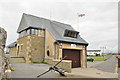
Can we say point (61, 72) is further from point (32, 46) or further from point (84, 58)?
point (84, 58)

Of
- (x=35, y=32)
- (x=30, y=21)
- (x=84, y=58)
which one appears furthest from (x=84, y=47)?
(x=30, y=21)

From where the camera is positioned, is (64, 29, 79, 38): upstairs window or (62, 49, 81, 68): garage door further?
(64, 29, 79, 38): upstairs window

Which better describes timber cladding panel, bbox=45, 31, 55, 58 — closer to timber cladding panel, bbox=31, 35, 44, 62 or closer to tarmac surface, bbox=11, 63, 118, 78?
timber cladding panel, bbox=31, 35, 44, 62

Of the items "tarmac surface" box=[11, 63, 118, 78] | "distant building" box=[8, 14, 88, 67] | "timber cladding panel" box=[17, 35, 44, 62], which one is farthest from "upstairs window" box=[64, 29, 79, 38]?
"tarmac surface" box=[11, 63, 118, 78]

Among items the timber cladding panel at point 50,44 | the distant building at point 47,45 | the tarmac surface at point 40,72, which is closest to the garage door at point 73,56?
the distant building at point 47,45

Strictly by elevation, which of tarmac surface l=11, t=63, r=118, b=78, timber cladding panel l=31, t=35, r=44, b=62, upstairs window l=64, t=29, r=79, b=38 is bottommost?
tarmac surface l=11, t=63, r=118, b=78

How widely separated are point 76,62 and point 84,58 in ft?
5.73

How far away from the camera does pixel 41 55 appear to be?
55.5ft

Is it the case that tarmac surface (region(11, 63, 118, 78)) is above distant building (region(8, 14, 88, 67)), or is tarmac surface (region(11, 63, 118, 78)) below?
below

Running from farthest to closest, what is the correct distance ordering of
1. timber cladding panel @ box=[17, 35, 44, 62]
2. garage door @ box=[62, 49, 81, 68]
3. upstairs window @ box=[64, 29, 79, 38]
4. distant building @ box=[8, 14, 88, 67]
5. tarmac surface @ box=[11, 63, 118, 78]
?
1. upstairs window @ box=[64, 29, 79, 38]
2. garage door @ box=[62, 49, 81, 68]
3. timber cladding panel @ box=[17, 35, 44, 62]
4. distant building @ box=[8, 14, 88, 67]
5. tarmac surface @ box=[11, 63, 118, 78]

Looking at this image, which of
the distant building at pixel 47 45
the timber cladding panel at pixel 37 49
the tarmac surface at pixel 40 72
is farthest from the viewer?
the timber cladding panel at pixel 37 49

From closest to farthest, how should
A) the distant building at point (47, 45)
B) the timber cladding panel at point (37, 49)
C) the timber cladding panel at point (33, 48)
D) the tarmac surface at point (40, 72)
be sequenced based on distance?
1. the tarmac surface at point (40, 72)
2. the distant building at point (47, 45)
3. the timber cladding panel at point (33, 48)
4. the timber cladding panel at point (37, 49)

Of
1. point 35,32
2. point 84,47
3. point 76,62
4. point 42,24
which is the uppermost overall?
point 42,24

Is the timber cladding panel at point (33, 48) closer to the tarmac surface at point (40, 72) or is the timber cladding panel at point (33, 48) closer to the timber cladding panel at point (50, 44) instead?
the timber cladding panel at point (50, 44)
